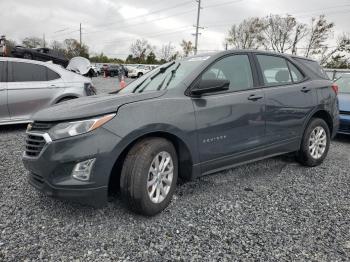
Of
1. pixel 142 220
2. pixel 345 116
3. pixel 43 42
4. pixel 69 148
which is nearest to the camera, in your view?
pixel 69 148

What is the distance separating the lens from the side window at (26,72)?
6535mm

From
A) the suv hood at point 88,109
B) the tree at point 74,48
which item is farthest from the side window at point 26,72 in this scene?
the tree at point 74,48

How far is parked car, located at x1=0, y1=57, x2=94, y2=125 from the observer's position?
20.9ft

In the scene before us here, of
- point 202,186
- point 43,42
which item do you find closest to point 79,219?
point 202,186

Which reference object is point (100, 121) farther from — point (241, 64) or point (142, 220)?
point (241, 64)

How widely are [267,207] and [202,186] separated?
0.83 meters

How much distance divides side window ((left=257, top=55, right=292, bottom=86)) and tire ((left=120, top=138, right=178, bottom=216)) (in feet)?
5.67

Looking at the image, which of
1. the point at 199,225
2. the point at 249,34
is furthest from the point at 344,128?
the point at 249,34

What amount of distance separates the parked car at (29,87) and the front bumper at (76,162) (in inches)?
166

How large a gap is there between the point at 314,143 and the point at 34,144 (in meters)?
3.75

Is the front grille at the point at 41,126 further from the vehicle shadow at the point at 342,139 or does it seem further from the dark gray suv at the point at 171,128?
the vehicle shadow at the point at 342,139

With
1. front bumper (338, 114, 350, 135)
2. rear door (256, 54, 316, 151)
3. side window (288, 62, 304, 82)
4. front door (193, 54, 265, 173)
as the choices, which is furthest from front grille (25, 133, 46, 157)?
front bumper (338, 114, 350, 135)

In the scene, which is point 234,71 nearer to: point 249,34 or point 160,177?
point 160,177

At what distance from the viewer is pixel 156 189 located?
Answer: 3.06 metres
